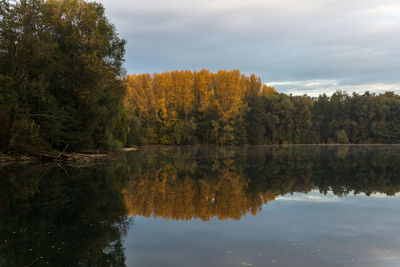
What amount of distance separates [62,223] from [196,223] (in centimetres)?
386

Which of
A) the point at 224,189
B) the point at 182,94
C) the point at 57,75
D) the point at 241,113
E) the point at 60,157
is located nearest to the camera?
the point at 224,189

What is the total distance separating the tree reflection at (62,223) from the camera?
7035 mm

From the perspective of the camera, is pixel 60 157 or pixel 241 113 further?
pixel 241 113

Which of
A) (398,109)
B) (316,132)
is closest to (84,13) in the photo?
(316,132)

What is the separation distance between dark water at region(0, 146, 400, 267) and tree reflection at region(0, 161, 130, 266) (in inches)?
1.0

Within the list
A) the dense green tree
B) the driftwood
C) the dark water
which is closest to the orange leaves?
the dense green tree

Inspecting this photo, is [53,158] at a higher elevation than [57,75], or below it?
below

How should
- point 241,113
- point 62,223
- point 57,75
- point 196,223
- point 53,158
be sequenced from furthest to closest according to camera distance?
point 241,113 < point 57,75 < point 53,158 < point 196,223 < point 62,223

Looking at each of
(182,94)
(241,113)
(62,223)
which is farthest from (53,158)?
(241,113)

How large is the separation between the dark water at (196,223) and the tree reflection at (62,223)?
24 mm

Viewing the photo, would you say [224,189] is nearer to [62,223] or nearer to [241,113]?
[62,223]

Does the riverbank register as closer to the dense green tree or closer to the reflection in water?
the dense green tree

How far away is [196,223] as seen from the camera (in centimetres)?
1002

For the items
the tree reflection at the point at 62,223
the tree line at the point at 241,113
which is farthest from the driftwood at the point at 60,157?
the tree line at the point at 241,113
